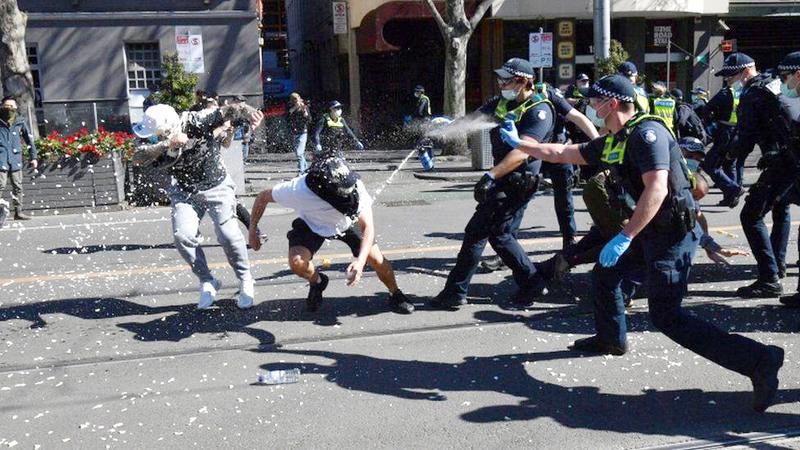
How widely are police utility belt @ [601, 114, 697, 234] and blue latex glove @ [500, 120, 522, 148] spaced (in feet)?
2.27

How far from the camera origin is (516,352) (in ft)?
17.2

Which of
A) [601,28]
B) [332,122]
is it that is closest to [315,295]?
[332,122]

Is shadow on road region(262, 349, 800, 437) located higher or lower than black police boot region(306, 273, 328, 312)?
lower

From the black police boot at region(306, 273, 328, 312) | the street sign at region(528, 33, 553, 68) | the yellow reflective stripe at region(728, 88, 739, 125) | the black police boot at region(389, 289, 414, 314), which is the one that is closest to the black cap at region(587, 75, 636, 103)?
the black police boot at region(389, 289, 414, 314)

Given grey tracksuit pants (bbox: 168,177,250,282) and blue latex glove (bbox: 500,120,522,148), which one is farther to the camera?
grey tracksuit pants (bbox: 168,177,250,282)

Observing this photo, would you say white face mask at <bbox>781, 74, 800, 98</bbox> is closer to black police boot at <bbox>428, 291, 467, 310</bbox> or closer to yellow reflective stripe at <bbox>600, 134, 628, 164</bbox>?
yellow reflective stripe at <bbox>600, 134, 628, 164</bbox>

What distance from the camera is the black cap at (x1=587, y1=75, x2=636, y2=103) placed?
4500 millimetres

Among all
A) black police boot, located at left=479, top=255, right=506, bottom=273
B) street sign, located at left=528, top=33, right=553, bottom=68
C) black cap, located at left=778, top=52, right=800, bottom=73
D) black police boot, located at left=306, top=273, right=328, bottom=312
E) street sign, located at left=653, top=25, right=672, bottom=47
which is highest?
street sign, located at left=653, top=25, right=672, bottom=47

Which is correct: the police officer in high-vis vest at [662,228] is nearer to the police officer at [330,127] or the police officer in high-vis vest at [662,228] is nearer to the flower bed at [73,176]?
the flower bed at [73,176]

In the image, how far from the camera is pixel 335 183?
17.9 feet

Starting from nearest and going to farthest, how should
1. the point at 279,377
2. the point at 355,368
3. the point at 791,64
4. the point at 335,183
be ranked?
1. the point at 279,377
2. the point at 355,368
3. the point at 335,183
4. the point at 791,64

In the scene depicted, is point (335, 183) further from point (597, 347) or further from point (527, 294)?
point (597, 347)

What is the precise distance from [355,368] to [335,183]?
3.98 ft

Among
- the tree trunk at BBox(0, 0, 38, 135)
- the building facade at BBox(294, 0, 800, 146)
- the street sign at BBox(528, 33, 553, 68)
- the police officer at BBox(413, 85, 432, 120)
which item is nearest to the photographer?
the tree trunk at BBox(0, 0, 38, 135)
